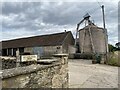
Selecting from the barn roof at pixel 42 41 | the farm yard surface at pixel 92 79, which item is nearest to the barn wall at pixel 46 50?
the barn roof at pixel 42 41

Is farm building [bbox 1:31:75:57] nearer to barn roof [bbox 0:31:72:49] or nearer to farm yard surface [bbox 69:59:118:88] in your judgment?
barn roof [bbox 0:31:72:49]

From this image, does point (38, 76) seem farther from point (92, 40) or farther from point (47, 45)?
point (92, 40)

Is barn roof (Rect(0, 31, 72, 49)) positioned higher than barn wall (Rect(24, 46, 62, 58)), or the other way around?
barn roof (Rect(0, 31, 72, 49))

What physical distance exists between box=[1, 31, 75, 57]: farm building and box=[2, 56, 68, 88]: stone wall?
22362mm

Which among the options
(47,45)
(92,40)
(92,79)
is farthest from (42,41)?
(92,79)

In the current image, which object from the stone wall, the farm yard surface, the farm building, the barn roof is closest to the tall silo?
the farm building

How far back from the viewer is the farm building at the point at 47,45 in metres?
30.8

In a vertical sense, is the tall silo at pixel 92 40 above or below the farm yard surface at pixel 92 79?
above

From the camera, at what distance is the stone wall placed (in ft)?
11.6

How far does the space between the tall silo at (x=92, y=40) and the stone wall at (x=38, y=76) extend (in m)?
24.9

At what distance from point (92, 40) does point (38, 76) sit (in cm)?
2786

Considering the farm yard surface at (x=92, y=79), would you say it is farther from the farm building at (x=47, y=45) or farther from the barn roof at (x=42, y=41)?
the barn roof at (x=42, y=41)

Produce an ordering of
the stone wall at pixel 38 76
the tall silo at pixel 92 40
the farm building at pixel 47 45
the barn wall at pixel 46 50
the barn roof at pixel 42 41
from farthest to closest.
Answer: the barn roof at pixel 42 41 → the tall silo at pixel 92 40 → the farm building at pixel 47 45 → the barn wall at pixel 46 50 → the stone wall at pixel 38 76

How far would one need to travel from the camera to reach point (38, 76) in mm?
4648
